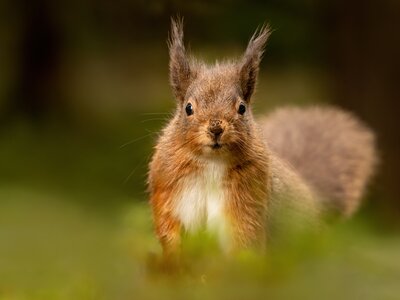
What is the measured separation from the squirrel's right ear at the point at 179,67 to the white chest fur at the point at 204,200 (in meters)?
0.36

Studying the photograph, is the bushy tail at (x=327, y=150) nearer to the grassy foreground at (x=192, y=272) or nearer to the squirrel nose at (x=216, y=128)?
the squirrel nose at (x=216, y=128)

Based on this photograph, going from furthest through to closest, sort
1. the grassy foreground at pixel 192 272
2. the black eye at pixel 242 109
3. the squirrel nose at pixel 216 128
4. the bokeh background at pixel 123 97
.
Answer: the black eye at pixel 242 109, the squirrel nose at pixel 216 128, the bokeh background at pixel 123 97, the grassy foreground at pixel 192 272

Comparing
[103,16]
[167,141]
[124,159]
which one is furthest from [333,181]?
[103,16]

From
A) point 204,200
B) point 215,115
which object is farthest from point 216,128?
point 204,200

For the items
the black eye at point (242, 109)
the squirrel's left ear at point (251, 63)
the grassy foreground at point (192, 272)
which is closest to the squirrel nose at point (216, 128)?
the black eye at point (242, 109)

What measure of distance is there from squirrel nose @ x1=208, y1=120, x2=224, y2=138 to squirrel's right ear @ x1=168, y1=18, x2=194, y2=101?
0.34 m

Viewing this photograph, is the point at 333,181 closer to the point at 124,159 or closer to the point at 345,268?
the point at 124,159

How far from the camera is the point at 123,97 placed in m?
10.5

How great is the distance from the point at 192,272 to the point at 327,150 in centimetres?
353

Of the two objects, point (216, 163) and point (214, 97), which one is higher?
point (214, 97)

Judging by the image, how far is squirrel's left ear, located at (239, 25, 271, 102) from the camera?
4137 millimetres

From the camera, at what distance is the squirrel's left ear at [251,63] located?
13.6 feet

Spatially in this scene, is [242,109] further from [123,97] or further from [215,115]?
[123,97]

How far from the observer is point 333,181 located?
5.69 metres
